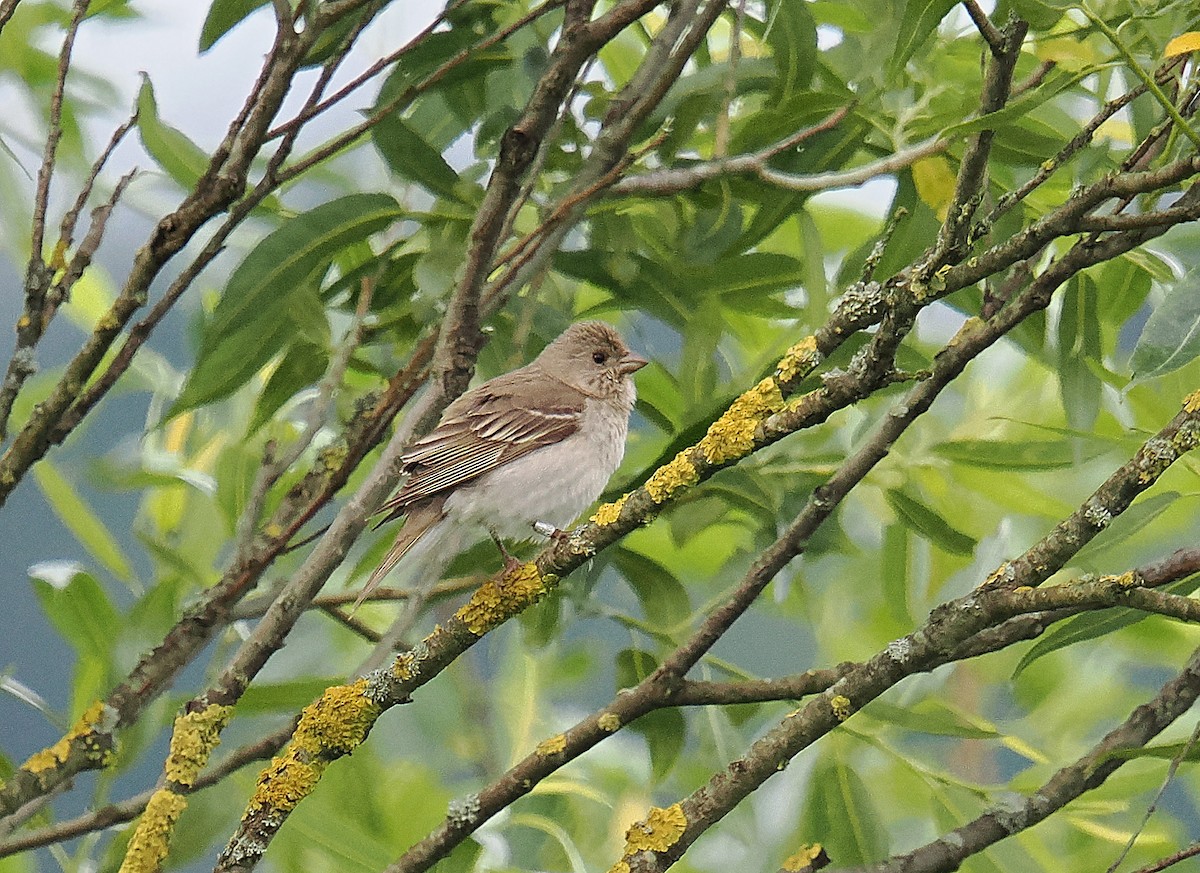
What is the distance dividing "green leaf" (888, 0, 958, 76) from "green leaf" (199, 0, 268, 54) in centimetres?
98

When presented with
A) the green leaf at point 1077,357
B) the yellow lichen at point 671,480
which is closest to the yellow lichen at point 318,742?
the yellow lichen at point 671,480

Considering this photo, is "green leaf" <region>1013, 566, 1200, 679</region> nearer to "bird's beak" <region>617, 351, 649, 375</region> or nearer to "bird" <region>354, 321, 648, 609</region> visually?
"bird" <region>354, 321, 648, 609</region>

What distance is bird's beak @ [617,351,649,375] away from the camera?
113 inches

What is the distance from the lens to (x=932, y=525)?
2.14 metres

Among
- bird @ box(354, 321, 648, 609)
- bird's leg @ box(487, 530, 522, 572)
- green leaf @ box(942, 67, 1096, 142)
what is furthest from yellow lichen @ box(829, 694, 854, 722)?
bird @ box(354, 321, 648, 609)

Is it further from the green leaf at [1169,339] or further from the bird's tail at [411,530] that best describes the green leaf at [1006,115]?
the bird's tail at [411,530]

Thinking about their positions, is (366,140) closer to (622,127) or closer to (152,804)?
(622,127)

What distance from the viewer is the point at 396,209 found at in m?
2.17

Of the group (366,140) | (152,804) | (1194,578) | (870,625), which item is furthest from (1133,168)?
(870,625)

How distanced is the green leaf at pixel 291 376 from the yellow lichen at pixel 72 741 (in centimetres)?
48

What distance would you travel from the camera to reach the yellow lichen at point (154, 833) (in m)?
1.88

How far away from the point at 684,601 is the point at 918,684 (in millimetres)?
501

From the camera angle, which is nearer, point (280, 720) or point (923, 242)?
point (923, 242)

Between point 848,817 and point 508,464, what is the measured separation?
0.86 m
